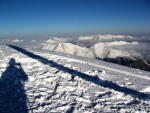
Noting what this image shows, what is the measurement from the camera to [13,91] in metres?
8.57

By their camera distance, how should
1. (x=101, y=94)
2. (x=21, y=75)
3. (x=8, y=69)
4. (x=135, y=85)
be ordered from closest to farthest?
(x=101, y=94), (x=135, y=85), (x=21, y=75), (x=8, y=69)

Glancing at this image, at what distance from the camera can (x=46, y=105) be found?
284 inches

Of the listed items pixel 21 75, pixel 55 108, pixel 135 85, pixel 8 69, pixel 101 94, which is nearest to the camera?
pixel 55 108

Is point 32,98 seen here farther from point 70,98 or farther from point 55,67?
point 55,67

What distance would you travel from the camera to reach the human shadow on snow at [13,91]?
6.99 meters

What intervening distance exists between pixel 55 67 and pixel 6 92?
15.0ft

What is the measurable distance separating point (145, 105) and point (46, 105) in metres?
3.22

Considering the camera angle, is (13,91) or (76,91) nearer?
(13,91)

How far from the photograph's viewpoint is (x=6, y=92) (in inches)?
335

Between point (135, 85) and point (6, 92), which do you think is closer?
point (6, 92)

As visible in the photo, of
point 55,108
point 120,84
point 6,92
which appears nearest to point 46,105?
point 55,108

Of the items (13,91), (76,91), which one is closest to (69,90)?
(76,91)

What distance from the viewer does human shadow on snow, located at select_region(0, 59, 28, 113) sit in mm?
6992

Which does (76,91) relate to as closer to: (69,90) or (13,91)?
(69,90)
